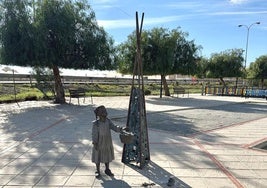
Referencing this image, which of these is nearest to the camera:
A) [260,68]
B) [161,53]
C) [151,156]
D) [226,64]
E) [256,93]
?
[151,156]

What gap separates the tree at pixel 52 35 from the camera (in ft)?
49.1

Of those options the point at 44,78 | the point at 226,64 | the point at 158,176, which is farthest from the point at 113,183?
the point at 226,64

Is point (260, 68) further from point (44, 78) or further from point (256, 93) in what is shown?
point (44, 78)

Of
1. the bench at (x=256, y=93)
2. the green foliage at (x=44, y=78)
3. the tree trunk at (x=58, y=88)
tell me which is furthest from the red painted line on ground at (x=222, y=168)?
the bench at (x=256, y=93)

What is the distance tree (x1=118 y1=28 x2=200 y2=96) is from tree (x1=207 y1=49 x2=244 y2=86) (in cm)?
1284

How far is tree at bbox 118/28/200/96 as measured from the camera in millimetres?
22234

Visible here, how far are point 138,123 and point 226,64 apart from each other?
31693mm

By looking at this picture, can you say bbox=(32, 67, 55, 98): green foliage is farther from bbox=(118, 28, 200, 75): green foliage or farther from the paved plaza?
the paved plaza

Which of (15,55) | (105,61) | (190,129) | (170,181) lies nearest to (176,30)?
(105,61)

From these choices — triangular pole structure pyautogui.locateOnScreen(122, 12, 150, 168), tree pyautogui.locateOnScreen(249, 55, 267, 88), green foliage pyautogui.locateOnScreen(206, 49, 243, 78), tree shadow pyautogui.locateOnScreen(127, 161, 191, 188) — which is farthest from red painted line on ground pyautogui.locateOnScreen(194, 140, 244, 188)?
tree pyautogui.locateOnScreen(249, 55, 267, 88)

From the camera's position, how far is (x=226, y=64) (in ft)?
116

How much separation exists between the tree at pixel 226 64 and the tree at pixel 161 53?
42.1 feet

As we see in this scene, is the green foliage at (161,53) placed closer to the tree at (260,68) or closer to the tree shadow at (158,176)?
the tree shadow at (158,176)

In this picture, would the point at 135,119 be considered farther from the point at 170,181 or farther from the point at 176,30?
the point at 176,30
